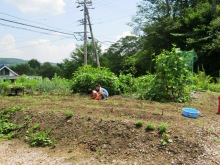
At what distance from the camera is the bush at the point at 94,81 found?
28.8 feet

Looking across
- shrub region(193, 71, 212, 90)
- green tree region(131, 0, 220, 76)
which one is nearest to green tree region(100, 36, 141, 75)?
green tree region(131, 0, 220, 76)

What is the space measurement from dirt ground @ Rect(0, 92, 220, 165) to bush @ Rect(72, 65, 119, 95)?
3.56 m

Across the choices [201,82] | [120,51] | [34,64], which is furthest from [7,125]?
[34,64]

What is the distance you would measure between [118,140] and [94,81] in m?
5.09

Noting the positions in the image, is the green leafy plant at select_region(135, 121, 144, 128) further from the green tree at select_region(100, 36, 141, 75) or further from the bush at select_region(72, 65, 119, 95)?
the green tree at select_region(100, 36, 141, 75)

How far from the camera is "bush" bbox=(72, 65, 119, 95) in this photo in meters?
8.77

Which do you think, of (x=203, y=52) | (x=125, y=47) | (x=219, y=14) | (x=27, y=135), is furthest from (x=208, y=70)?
(x=125, y=47)

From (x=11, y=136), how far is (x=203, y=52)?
1319cm

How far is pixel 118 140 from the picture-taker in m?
3.99

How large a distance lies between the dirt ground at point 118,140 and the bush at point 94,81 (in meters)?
3.56

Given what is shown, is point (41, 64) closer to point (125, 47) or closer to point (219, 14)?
point (125, 47)

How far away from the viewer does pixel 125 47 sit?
120 feet

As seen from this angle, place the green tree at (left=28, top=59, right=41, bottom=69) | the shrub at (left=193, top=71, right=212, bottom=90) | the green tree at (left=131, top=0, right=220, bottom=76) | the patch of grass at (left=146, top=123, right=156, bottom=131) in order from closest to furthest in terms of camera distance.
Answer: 1. the patch of grass at (left=146, top=123, right=156, bottom=131)
2. the shrub at (left=193, top=71, right=212, bottom=90)
3. the green tree at (left=131, top=0, right=220, bottom=76)
4. the green tree at (left=28, top=59, right=41, bottom=69)

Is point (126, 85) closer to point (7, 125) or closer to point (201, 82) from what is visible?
point (201, 82)
